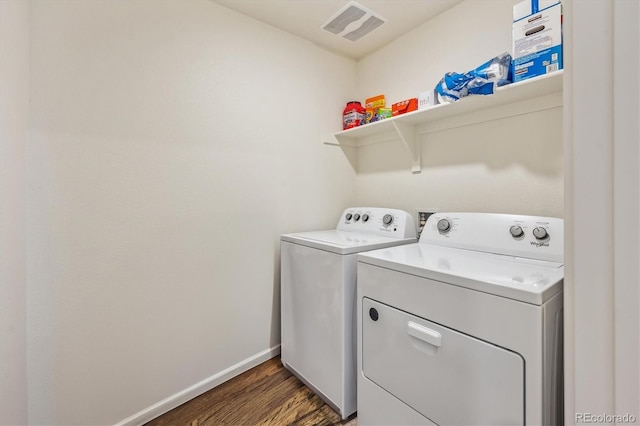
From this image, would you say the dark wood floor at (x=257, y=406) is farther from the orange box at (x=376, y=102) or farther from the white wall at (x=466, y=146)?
the orange box at (x=376, y=102)

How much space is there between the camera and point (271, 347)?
194 cm

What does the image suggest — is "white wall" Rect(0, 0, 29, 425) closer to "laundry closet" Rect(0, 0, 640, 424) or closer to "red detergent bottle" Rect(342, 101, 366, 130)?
"laundry closet" Rect(0, 0, 640, 424)

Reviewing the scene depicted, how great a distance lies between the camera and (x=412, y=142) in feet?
6.26

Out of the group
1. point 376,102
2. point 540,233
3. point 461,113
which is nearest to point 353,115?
point 376,102

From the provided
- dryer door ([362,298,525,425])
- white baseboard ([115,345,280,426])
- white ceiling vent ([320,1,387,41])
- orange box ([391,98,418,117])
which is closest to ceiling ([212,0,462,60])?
white ceiling vent ([320,1,387,41])

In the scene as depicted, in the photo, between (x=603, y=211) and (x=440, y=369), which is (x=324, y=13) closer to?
(x=603, y=211)

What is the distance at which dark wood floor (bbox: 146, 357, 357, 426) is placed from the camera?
1.42 meters

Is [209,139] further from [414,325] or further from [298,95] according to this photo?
[414,325]

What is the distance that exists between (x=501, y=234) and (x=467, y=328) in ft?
1.92

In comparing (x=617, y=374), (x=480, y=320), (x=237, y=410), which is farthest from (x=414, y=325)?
(x=237, y=410)

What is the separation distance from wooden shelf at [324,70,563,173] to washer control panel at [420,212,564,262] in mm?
558

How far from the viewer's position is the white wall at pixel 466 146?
1.41 m

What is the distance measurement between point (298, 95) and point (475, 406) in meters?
1.93

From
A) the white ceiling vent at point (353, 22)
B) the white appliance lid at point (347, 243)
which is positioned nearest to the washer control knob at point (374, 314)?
the white appliance lid at point (347, 243)
